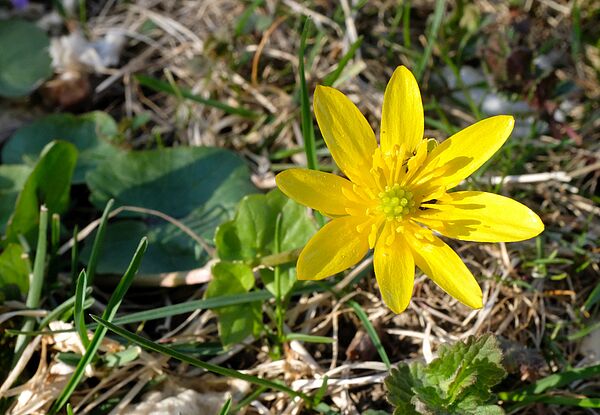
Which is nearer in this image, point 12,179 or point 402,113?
point 402,113

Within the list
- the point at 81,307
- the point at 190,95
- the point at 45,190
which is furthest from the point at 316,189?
the point at 190,95

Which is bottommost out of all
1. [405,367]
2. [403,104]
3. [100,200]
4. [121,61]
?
[405,367]

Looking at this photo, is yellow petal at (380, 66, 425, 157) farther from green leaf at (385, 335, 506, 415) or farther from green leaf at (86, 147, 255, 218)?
green leaf at (86, 147, 255, 218)

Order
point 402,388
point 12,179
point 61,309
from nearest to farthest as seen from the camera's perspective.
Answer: point 402,388, point 61,309, point 12,179

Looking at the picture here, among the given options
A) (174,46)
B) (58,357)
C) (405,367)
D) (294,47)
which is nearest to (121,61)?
(174,46)

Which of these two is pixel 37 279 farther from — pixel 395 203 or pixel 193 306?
pixel 395 203

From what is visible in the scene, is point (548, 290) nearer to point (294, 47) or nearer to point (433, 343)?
point (433, 343)

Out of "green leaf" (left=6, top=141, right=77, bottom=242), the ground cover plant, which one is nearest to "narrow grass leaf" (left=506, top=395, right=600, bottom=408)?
the ground cover plant
